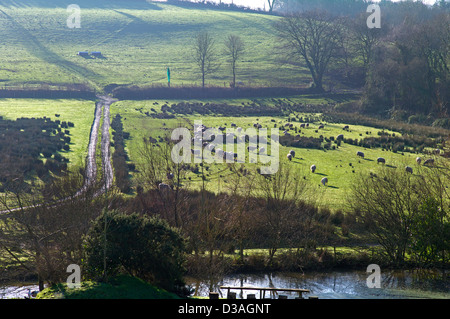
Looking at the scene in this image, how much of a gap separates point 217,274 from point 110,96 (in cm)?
7596

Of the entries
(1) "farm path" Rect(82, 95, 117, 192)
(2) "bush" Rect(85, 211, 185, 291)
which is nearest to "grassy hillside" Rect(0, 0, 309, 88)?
(1) "farm path" Rect(82, 95, 117, 192)

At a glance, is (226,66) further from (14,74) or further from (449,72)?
(449,72)

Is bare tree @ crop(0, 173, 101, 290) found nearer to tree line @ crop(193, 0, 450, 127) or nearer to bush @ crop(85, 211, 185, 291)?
bush @ crop(85, 211, 185, 291)

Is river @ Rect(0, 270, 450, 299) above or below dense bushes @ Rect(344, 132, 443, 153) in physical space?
below

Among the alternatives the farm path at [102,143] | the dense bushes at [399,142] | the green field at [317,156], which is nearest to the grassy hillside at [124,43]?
the farm path at [102,143]

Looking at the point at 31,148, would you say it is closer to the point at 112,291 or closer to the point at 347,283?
the point at 112,291

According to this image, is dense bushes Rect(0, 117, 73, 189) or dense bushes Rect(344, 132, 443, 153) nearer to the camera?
dense bushes Rect(0, 117, 73, 189)

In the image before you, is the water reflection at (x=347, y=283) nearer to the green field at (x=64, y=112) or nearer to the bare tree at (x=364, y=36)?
the green field at (x=64, y=112)

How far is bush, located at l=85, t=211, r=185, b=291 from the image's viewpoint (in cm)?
2130

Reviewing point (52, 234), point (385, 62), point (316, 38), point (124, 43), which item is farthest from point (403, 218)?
point (124, 43)

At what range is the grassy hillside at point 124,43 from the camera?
114 m

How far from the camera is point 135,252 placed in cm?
2159

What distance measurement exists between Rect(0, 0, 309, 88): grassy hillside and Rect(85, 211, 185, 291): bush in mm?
87325

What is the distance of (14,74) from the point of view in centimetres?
10538
